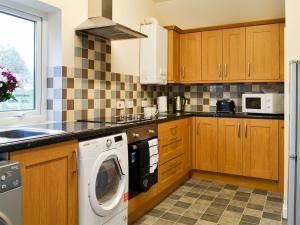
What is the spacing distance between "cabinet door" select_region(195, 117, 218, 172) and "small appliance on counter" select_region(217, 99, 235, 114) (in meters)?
0.32

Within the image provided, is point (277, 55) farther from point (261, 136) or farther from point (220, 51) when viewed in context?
Result: point (261, 136)

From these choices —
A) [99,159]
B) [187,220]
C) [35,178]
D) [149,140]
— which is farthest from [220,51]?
[35,178]

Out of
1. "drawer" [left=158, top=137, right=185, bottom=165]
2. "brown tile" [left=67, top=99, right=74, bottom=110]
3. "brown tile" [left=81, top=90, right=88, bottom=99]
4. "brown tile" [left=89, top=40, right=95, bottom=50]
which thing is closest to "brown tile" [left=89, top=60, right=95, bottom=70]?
"brown tile" [left=89, top=40, right=95, bottom=50]

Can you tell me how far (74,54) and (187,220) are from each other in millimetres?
1778

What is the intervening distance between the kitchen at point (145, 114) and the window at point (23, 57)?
1cm

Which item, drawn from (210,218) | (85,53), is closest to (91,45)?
(85,53)

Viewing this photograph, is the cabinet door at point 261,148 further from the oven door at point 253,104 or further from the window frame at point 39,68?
the window frame at point 39,68

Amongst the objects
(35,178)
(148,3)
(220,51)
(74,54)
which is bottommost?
(35,178)

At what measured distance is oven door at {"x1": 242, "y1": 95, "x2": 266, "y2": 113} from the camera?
11.2 feet

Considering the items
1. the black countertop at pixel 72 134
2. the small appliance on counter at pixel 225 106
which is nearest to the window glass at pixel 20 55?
the black countertop at pixel 72 134

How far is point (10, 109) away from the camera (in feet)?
7.18

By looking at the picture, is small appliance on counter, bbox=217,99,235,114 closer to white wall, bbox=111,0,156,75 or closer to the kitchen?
the kitchen

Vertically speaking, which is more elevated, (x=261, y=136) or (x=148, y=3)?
(x=148, y=3)

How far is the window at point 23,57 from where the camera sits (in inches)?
84.6
